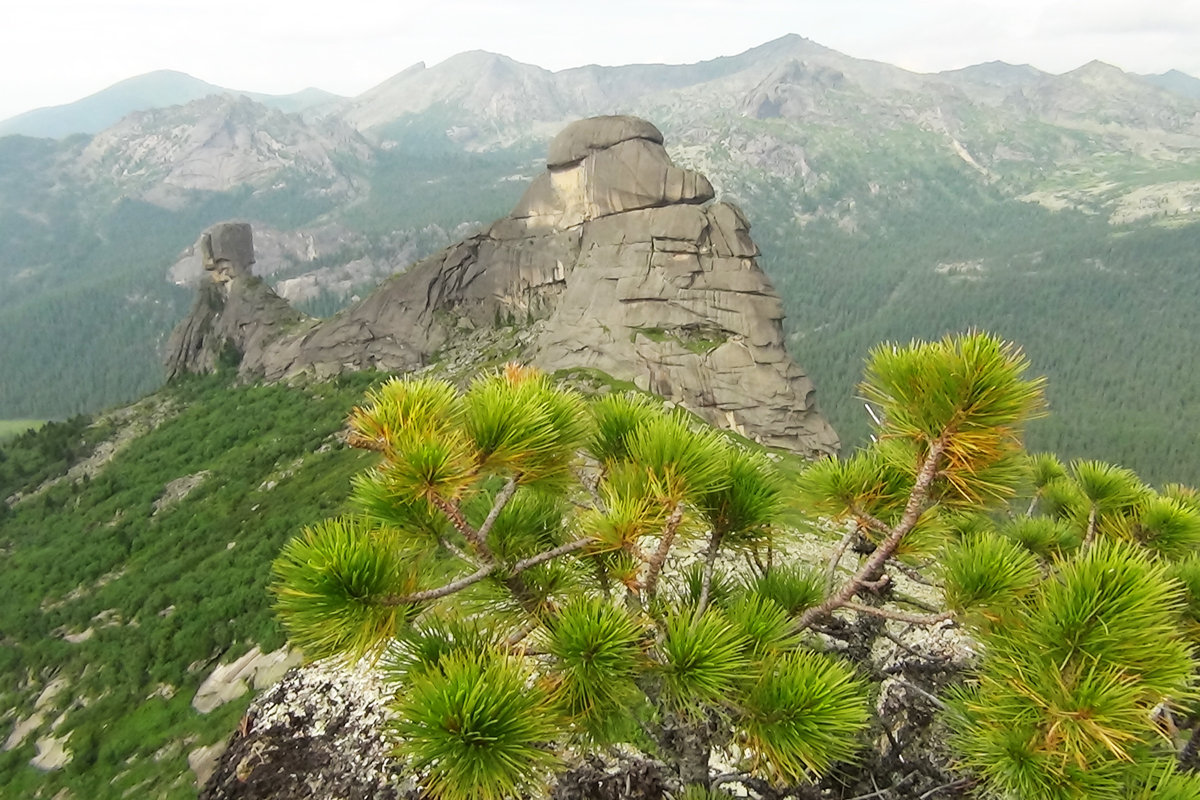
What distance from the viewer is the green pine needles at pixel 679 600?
2.98 meters

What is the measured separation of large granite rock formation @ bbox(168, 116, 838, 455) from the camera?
135ft

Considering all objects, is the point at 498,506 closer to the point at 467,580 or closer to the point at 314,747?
the point at 467,580

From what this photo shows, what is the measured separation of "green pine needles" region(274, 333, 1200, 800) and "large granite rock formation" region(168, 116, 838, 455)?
114ft

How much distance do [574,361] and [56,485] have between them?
47653mm

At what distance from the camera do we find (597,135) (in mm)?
48875

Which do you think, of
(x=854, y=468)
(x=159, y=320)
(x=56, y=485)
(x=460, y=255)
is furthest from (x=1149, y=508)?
(x=159, y=320)

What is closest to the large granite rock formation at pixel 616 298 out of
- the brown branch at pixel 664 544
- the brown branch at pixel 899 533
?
the brown branch at pixel 899 533

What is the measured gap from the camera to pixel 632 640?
3355 mm

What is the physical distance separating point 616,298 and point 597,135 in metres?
12.9

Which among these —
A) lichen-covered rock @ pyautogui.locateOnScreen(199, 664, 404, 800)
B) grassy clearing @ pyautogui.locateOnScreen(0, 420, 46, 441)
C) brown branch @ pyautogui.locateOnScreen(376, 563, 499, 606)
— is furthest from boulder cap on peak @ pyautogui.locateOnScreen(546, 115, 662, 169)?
grassy clearing @ pyautogui.locateOnScreen(0, 420, 46, 441)

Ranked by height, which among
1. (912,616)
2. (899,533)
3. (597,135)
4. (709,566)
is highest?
(597,135)

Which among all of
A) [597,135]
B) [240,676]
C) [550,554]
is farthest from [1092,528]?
[597,135]

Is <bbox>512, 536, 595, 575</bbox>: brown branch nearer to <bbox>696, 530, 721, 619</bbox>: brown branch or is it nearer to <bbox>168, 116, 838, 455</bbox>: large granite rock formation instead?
<bbox>696, 530, 721, 619</bbox>: brown branch

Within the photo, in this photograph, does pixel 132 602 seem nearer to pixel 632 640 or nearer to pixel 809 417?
pixel 809 417
